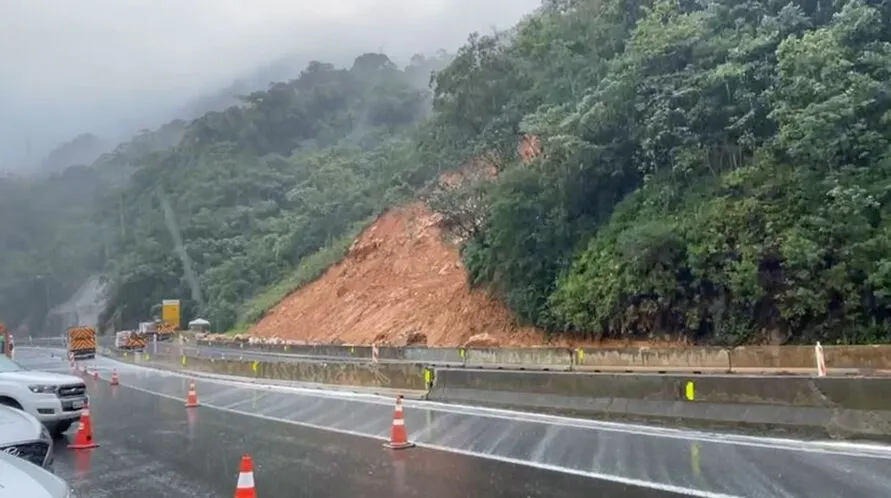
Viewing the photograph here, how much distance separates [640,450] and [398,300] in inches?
1682

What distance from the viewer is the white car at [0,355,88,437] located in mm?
15172

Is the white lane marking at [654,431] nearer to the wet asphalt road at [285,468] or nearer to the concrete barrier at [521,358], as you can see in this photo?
the wet asphalt road at [285,468]

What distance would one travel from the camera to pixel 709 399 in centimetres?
1384

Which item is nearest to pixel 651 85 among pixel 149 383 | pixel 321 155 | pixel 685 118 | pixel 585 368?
pixel 685 118

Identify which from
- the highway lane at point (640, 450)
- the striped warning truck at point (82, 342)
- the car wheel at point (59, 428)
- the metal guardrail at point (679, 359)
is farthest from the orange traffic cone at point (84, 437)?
the striped warning truck at point (82, 342)

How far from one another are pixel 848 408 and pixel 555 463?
437cm

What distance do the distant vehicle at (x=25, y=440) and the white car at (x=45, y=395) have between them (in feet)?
20.5

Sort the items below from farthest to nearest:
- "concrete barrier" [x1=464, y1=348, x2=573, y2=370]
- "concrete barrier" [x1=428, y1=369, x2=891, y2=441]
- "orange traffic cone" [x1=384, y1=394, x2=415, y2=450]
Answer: "concrete barrier" [x1=464, y1=348, x2=573, y2=370]
"orange traffic cone" [x1=384, y1=394, x2=415, y2=450]
"concrete barrier" [x1=428, y1=369, x2=891, y2=441]

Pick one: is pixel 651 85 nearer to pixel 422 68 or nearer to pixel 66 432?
pixel 66 432

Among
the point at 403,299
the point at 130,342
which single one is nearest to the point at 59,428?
the point at 403,299

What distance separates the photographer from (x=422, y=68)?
139750 millimetres

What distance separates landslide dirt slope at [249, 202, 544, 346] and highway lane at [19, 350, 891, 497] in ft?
74.9

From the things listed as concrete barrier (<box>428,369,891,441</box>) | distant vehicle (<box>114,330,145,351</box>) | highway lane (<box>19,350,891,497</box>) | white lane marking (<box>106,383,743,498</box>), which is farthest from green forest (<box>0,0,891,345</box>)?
distant vehicle (<box>114,330,145,351</box>)

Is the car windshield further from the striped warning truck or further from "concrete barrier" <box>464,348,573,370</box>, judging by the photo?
the striped warning truck
